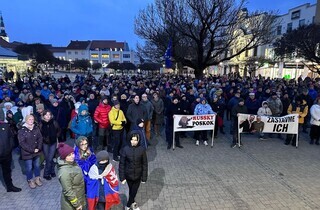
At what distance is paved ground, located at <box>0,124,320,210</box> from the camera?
5.43 m

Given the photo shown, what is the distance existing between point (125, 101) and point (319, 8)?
1533 inches

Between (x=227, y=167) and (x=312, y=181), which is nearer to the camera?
(x=312, y=181)

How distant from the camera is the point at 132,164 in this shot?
4.78 m

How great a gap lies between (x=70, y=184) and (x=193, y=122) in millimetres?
6030

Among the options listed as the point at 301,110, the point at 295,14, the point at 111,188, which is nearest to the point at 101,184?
the point at 111,188

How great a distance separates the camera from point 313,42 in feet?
74.7

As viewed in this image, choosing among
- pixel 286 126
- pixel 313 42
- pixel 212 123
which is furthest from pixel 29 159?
pixel 313 42

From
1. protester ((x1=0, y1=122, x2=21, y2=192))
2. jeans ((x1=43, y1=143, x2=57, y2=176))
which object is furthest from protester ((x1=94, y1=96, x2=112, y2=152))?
protester ((x1=0, y1=122, x2=21, y2=192))

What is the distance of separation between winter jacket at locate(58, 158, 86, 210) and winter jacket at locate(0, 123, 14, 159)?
2391 millimetres

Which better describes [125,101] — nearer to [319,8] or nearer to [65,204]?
[65,204]

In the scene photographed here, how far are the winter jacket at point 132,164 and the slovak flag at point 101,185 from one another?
47 centimetres

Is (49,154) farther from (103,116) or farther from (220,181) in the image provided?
(220,181)

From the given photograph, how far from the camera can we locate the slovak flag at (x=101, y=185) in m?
4.14

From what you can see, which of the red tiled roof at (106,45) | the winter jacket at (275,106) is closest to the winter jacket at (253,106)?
the winter jacket at (275,106)
